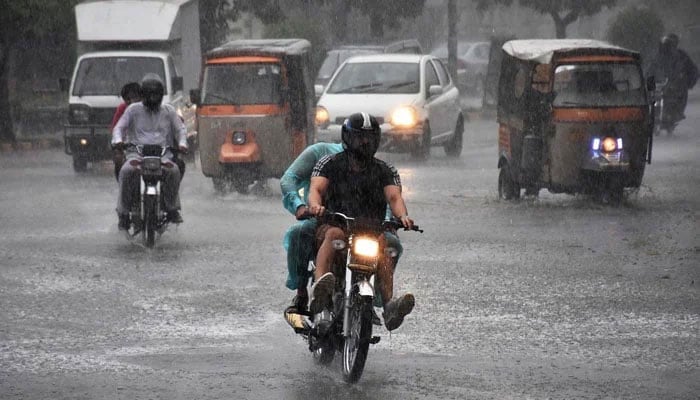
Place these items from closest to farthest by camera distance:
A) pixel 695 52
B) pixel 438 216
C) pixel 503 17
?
pixel 438 216
pixel 695 52
pixel 503 17

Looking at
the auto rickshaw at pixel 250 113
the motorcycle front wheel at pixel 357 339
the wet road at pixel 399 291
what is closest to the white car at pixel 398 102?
the auto rickshaw at pixel 250 113

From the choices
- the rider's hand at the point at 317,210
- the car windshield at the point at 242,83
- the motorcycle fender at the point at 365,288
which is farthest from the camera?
the car windshield at the point at 242,83

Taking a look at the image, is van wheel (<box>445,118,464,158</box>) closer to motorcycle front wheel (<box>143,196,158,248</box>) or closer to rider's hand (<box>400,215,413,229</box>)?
motorcycle front wheel (<box>143,196,158,248</box>)

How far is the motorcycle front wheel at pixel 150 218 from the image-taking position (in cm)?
1416

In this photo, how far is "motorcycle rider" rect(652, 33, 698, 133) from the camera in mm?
29344

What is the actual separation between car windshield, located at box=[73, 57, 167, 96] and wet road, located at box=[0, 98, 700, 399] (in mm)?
5040

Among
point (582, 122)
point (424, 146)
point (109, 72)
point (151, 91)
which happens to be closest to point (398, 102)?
point (424, 146)

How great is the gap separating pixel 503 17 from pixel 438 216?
207 ft

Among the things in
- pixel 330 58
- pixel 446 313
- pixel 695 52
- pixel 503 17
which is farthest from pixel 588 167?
pixel 503 17

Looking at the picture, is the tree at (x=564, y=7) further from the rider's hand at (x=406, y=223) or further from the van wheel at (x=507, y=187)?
the rider's hand at (x=406, y=223)

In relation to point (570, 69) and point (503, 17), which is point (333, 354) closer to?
point (570, 69)

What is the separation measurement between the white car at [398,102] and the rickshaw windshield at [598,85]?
6053 mm

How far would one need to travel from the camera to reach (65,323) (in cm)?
1011

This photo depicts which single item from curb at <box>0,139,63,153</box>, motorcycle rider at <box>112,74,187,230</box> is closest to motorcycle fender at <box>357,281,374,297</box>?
motorcycle rider at <box>112,74,187,230</box>
